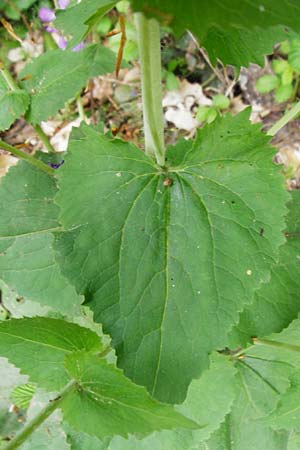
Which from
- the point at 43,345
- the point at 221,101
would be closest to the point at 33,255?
the point at 43,345

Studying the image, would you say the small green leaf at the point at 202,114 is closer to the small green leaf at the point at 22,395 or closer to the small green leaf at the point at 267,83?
the small green leaf at the point at 267,83

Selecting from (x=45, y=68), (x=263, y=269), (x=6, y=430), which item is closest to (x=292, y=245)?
(x=263, y=269)

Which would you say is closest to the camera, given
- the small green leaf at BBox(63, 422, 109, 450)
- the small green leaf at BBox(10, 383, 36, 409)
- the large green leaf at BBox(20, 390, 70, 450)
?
the small green leaf at BBox(63, 422, 109, 450)

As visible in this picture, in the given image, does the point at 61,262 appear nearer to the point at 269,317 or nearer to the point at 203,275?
the point at 203,275

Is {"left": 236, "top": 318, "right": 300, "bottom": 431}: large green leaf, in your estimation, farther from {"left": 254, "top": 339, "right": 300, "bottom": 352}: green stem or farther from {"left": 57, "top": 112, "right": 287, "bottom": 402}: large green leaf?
{"left": 57, "top": 112, "right": 287, "bottom": 402}: large green leaf

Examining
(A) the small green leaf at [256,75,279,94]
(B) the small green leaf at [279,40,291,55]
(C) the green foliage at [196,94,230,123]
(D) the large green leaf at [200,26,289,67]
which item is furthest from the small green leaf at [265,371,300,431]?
(B) the small green leaf at [279,40,291,55]
